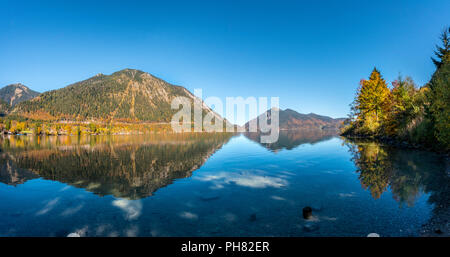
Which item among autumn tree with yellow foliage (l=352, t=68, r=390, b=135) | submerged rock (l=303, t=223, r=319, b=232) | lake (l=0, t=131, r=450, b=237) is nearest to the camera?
submerged rock (l=303, t=223, r=319, b=232)

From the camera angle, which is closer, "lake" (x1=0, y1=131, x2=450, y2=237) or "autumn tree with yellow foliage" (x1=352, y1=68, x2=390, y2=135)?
"lake" (x1=0, y1=131, x2=450, y2=237)

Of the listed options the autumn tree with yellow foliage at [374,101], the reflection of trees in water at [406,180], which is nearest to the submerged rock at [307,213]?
the reflection of trees in water at [406,180]

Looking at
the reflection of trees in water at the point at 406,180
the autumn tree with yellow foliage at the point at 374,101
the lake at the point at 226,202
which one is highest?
the autumn tree with yellow foliage at the point at 374,101

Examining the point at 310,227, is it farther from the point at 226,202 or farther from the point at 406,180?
the point at 406,180

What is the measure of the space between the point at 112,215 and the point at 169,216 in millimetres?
3500

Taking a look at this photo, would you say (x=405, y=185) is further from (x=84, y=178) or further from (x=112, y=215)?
(x=84, y=178)

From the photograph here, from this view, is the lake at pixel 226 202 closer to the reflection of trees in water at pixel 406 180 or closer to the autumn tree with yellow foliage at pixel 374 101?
the reflection of trees in water at pixel 406 180

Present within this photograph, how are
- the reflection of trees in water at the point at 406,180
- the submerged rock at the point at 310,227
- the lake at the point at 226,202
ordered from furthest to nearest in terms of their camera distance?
the reflection of trees in water at the point at 406,180 → the lake at the point at 226,202 → the submerged rock at the point at 310,227

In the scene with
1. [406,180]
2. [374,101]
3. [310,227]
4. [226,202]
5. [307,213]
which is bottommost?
[226,202]

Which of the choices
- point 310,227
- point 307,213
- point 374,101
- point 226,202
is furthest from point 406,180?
point 374,101

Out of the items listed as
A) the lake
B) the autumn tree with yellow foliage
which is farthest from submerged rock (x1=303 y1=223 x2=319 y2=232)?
the autumn tree with yellow foliage

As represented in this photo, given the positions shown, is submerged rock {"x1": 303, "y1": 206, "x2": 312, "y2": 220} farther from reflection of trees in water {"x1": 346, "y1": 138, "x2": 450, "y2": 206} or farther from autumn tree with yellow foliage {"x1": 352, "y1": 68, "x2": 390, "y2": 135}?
autumn tree with yellow foliage {"x1": 352, "y1": 68, "x2": 390, "y2": 135}

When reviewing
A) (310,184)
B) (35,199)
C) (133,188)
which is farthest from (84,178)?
(310,184)

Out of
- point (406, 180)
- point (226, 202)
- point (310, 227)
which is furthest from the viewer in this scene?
point (406, 180)
